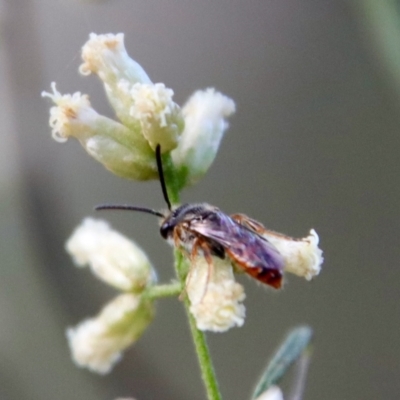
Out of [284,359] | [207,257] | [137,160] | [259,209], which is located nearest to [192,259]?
[207,257]

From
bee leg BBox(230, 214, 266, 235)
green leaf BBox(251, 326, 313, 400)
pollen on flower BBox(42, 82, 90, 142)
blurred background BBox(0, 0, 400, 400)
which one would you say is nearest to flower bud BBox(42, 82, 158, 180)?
pollen on flower BBox(42, 82, 90, 142)

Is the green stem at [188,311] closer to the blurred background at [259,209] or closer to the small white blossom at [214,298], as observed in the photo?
the small white blossom at [214,298]

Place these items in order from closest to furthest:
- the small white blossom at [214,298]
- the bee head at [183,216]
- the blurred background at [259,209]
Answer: the small white blossom at [214,298], the bee head at [183,216], the blurred background at [259,209]

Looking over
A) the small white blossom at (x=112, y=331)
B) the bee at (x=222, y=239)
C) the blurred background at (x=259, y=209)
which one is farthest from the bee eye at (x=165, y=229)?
the blurred background at (x=259, y=209)

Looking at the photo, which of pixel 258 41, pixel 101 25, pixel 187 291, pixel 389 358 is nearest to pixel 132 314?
pixel 187 291

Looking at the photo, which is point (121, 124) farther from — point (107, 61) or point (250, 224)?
point (250, 224)
